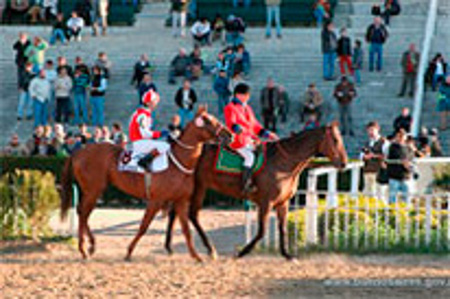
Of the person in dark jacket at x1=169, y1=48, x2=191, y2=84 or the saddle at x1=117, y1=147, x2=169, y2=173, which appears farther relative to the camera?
the person in dark jacket at x1=169, y1=48, x2=191, y2=84

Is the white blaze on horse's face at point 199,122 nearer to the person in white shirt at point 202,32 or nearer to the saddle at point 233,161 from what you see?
the saddle at point 233,161

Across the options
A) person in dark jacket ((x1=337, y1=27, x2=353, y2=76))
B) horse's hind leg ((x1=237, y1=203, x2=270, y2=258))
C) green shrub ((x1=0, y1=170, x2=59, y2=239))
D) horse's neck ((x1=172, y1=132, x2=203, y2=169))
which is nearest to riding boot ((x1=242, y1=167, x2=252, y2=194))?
horse's hind leg ((x1=237, y1=203, x2=270, y2=258))

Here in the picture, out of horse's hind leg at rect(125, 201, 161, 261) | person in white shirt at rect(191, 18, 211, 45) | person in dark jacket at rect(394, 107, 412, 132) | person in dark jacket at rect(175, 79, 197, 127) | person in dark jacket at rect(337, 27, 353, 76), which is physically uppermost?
person in white shirt at rect(191, 18, 211, 45)

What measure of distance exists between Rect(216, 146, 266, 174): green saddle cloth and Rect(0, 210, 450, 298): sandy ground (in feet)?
3.93

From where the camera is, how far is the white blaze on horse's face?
54.9 feet

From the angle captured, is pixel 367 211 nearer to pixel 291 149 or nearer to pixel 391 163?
pixel 291 149

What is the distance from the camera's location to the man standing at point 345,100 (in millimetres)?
27516

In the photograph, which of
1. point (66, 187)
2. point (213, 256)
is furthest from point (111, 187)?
point (213, 256)

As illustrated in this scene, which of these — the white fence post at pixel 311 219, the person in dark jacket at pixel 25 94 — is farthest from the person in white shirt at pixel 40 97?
the white fence post at pixel 311 219

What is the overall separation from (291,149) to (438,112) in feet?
38.4

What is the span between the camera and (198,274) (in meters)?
15.5

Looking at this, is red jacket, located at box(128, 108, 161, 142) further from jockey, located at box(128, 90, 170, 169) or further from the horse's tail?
the horse's tail

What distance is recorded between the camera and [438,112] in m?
28.1

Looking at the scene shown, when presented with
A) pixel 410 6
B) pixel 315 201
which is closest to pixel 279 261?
pixel 315 201
